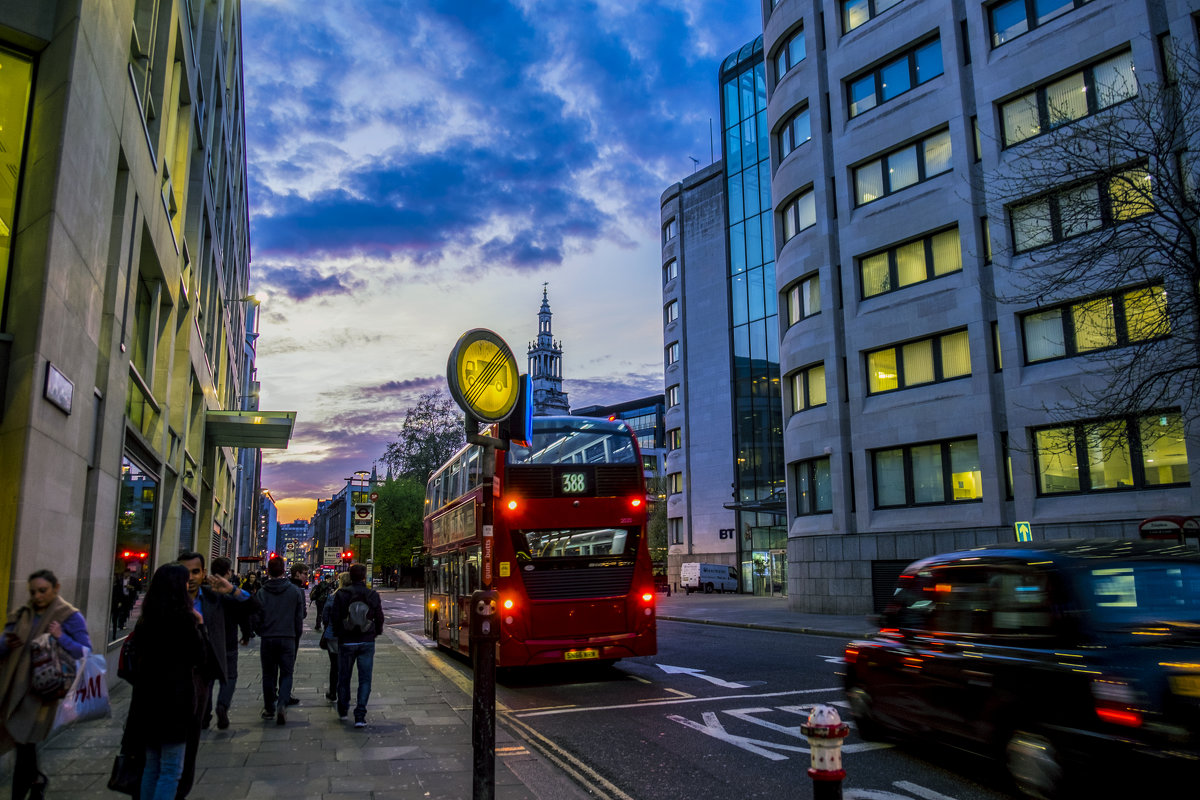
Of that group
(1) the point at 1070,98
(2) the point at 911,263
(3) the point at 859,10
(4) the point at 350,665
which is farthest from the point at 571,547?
(3) the point at 859,10

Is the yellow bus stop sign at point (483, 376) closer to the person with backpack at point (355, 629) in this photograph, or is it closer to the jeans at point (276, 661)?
the person with backpack at point (355, 629)

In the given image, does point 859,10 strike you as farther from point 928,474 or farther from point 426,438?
point 426,438

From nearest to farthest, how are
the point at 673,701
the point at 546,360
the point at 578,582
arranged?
the point at 673,701
the point at 578,582
the point at 546,360

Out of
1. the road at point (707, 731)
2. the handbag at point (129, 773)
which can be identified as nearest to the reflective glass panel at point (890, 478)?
the road at point (707, 731)

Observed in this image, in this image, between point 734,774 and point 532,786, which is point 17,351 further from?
point 734,774

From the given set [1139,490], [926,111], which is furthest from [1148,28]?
[1139,490]

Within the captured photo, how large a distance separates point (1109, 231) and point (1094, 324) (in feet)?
11.4

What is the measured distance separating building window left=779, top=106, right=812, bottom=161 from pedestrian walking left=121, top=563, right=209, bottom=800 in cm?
2864

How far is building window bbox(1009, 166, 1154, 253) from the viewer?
16.8m

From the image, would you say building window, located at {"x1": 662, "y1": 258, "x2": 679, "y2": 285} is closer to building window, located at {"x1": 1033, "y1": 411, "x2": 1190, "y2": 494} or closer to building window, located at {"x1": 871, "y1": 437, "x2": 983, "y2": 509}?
building window, located at {"x1": 871, "y1": 437, "x2": 983, "y2": 509}

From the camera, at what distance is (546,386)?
159375mm

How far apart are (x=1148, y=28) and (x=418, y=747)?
75.4 feet

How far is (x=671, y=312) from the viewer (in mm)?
61125

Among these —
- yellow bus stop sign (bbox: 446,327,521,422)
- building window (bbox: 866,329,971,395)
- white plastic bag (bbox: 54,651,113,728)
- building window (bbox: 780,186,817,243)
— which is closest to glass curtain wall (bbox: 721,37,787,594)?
building window (bbox: 780,186,817,243)
